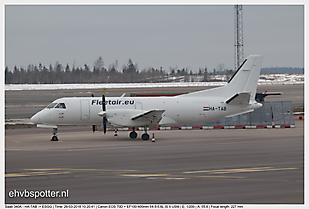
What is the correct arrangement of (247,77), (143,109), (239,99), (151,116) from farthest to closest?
(247,77) < (143,109) < (239,99) < (151,116)

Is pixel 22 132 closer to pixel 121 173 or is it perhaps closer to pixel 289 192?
pixel 121 173

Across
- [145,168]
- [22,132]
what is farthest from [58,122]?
[145,168]

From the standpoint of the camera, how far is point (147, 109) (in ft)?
87.6

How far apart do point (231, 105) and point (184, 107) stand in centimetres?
345

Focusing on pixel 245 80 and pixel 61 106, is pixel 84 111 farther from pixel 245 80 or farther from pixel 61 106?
pixel 245 80

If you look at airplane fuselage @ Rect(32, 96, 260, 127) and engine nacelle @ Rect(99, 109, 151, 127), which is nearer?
engine nacelle @ Rect(99, 109, 151, 127)

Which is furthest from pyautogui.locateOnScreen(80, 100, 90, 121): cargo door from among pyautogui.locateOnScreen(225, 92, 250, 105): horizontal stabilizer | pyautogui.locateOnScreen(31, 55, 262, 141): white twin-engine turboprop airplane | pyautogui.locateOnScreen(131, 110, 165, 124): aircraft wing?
pyautogui.locateOnScreen(225, 92, 250, 105): horizontal stabilizer

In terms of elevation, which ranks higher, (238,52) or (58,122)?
(238,52)

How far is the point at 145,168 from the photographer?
16.1m

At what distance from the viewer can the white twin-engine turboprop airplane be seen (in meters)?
26.0

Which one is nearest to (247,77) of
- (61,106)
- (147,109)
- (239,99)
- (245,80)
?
(245,80)

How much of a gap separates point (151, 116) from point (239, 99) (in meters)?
6.53

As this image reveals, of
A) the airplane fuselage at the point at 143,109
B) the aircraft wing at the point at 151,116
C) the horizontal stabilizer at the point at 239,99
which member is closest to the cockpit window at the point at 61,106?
the airplane fuselage at the point at 143,109

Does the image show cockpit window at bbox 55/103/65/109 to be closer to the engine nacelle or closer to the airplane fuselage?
the airplane fuselage
